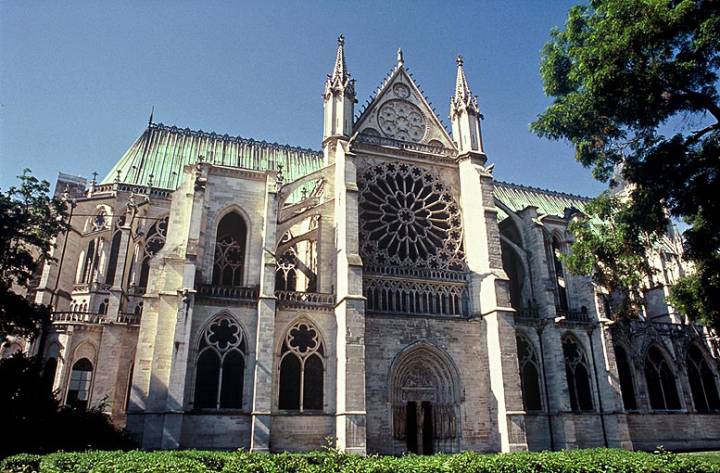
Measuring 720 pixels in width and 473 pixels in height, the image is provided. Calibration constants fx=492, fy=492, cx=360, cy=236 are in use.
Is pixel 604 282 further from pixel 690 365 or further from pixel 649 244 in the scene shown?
pixel 690 365

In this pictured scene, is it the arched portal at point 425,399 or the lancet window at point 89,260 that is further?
the lancet window at point 89,260

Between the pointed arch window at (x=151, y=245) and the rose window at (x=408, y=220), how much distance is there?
1285cm

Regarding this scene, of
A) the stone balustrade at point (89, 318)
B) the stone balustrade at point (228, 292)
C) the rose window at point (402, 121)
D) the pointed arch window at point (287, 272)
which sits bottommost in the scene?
the stone balustrade at point (89, 318)

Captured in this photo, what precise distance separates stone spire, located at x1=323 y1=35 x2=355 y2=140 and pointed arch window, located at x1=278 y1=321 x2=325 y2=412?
11.2 meters

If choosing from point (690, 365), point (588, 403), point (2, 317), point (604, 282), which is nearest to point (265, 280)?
point (2, 317)

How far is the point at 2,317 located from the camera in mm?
19719

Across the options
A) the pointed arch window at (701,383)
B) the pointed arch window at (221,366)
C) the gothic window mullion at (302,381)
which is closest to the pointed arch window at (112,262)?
the pointed arch window at (221,366)

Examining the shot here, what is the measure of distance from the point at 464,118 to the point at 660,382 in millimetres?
20912

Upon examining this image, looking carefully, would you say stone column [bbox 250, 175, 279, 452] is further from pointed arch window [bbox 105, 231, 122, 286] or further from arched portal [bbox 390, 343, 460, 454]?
pointed arch window [bbox 105, 231, 122, 286]

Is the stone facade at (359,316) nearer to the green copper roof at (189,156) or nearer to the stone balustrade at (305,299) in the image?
the stone balustrade at (305,299)

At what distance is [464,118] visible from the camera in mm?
29797

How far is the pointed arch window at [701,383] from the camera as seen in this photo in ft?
106

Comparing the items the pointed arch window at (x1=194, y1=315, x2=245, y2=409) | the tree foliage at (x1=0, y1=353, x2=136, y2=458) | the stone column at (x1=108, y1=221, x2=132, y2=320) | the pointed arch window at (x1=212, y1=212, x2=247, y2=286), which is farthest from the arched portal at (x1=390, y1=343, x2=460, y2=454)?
the stone column at (x1=108, y1=221, x2=132, y2=320)

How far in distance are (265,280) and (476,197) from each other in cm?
1263
